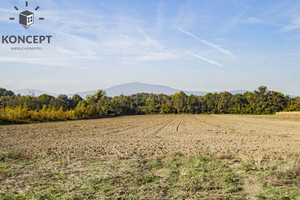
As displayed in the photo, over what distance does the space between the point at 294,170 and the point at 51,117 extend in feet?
104

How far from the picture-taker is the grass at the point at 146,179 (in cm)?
476

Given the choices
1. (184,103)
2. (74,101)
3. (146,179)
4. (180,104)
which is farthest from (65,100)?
(146,179)

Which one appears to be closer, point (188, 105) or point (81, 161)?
point (81, 161)

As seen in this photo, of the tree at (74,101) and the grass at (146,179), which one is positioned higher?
the tree at (74,101)

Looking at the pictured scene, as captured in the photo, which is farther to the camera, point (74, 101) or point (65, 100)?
point (74, 101)

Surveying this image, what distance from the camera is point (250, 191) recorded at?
16.3 ft

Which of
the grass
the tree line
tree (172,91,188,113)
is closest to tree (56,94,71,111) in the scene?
the tree line

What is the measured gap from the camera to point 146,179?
5.68 meters

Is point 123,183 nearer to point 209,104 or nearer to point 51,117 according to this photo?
point 51,117

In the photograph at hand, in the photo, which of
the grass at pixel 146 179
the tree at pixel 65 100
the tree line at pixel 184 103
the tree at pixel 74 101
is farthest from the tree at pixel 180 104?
the grass at pixel 146 179

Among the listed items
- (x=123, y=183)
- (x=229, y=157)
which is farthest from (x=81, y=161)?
(x=229, y=157)

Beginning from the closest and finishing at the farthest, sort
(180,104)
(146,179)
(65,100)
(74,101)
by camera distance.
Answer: (146,179) → (65,100) → (74,101) → (180,104)

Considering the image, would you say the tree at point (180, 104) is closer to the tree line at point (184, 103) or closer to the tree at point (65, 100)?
the tree line at point (184, 103)

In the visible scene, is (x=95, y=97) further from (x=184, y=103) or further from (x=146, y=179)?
(x=146, y=179)
